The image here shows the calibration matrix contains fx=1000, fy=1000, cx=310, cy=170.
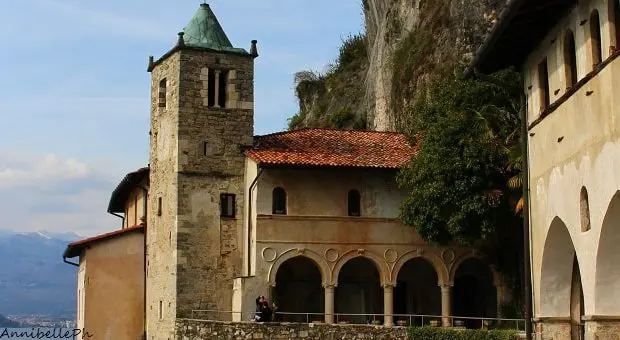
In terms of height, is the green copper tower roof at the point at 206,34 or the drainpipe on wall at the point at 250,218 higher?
the green copper tower roof at the point at 206,34

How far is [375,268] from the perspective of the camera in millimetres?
38969

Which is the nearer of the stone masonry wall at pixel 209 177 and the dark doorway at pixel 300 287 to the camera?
the stone masonry wall at pixel 209 177

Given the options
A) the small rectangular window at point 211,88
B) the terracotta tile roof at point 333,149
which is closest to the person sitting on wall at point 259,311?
the terracotta tile roof at point 333,149

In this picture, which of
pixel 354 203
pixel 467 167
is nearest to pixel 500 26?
pixel 467 167

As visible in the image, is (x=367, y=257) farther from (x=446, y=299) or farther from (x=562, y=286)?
(x=562, y=286)

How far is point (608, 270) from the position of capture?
17562mm

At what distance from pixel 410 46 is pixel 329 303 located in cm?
1606

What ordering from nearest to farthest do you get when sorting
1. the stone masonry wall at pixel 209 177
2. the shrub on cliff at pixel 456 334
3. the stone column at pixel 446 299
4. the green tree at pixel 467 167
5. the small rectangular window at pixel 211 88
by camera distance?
the shrub on cliff at pixel 456 334
the green tree at pixel 467 167
the stone masonry wall at pixel 209 177
the stone column at pixel 446 299
the small rectangular window at pixel 211 88

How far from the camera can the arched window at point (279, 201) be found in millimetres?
36562

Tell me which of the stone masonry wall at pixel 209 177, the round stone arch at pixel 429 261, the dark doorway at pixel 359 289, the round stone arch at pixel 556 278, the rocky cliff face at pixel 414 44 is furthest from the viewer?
the rocky cliff face at pixel 414 44

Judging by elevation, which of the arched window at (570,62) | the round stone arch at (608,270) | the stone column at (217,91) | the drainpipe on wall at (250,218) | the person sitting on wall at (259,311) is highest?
the stone column at (217,91)

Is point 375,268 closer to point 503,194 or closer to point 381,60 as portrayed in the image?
point 503,194

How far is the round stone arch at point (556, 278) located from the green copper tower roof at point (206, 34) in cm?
1932

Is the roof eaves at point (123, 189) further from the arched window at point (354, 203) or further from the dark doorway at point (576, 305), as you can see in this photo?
the dark doorway at point (576, 305)
